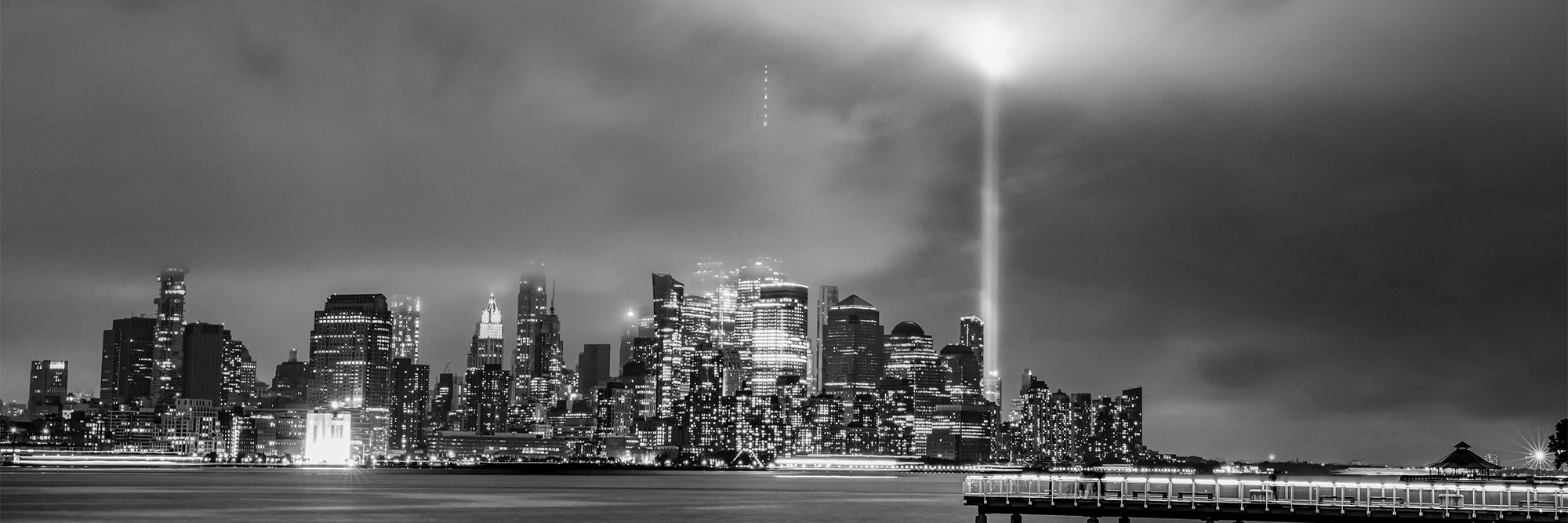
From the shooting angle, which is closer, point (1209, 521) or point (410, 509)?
point (1209, 521)

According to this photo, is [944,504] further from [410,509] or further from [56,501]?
[56,501]

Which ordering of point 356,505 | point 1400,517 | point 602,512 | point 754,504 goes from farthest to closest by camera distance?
1. point 754,504
2. point 356,505
3. point 602,512
4. point 1400,517

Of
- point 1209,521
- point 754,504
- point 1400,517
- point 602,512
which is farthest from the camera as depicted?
point 754,504

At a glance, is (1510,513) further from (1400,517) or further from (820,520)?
(820,520)

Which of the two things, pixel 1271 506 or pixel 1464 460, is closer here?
pixel 1271 506

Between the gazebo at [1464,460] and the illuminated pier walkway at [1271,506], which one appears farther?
the gazebo at [1464,460]

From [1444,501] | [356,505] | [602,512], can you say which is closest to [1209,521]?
[1444,501]

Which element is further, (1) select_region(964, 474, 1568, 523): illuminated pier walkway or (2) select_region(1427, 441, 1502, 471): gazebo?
(2) select_region(1427, 441, 1502, 471): gazebo

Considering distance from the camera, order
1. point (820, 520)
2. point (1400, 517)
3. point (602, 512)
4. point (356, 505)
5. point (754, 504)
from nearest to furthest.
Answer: point (1400, 517), point (820, 520), point (602, 512), point (356, 505), point (754, 504)

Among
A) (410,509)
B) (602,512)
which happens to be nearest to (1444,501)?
(602,512)
